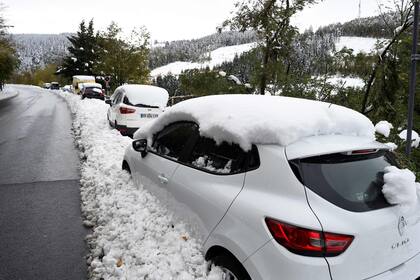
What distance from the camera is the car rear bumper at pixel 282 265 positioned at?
2.19 m

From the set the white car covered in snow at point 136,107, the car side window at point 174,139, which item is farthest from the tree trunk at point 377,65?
the white car covered in snow at point 136,107

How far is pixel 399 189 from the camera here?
2.52 m

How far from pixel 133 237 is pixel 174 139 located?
1.21 m

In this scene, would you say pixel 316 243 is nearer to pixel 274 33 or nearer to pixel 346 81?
pixel 346 81

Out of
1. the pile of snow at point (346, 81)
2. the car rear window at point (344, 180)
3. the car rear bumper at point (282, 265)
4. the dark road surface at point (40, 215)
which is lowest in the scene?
the dark road surface at point (40, 215)

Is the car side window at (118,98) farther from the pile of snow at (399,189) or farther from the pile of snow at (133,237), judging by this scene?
the pile of snow at (399,189)

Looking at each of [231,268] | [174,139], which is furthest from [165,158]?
[231,268]

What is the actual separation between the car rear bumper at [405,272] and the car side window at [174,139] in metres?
2.09

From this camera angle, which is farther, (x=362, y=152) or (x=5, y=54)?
A: (x=5, y=54)

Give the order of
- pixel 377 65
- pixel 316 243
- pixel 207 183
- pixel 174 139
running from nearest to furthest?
pixel 316 243 → pixel 207 183 → pixel 174 139 → pixel 377 65

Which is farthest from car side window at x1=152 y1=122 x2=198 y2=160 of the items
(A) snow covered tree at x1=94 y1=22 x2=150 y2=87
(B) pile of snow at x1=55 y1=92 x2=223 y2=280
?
(A) snow covered tree at x1=94 y1=22 x2=150 y2=87

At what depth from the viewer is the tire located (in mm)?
2547

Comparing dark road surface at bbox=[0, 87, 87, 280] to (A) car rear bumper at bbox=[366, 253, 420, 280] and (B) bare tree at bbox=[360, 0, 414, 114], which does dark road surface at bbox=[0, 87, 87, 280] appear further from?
(B) bare tree at bbox=[360, 0, 414, 114]

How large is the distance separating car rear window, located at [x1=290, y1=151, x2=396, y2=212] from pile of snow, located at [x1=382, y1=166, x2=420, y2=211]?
0.21ft
